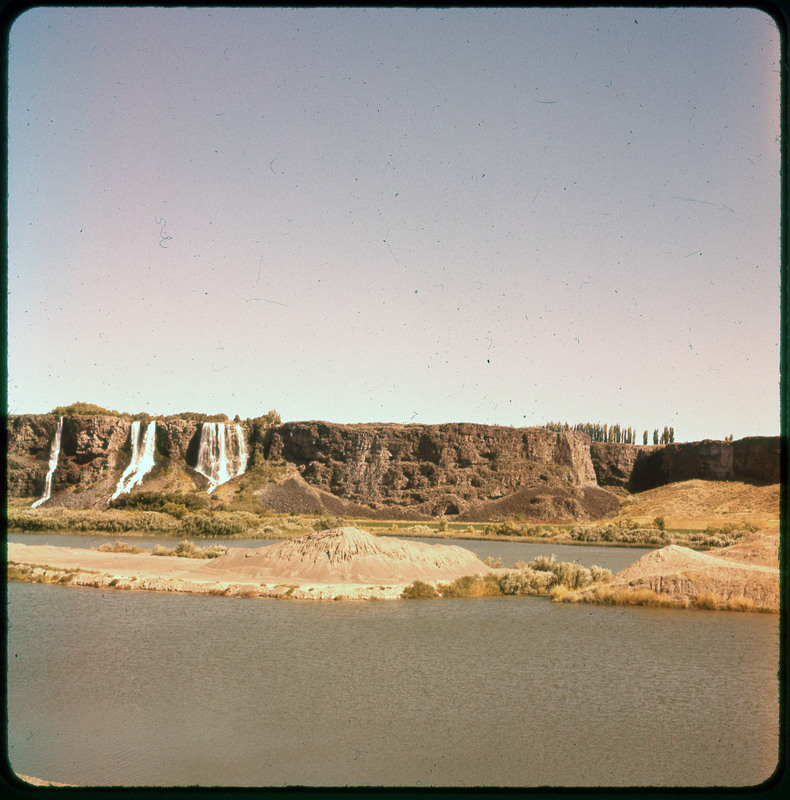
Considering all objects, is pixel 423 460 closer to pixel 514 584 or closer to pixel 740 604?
pixel 514 584

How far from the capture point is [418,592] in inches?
1005

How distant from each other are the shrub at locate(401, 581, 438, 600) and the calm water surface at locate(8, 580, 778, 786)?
341cm

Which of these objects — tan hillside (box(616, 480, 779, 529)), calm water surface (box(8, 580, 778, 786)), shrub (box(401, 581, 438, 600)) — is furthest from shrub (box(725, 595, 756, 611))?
tan hillside (box(616, 480, 779, 529))

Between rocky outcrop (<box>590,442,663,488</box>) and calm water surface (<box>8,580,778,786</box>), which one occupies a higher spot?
calm water surface (<box>8,580,778,786</box>)

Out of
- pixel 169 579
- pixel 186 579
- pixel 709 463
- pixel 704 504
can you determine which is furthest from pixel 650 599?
pixel 709 463

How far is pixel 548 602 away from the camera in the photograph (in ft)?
80.8

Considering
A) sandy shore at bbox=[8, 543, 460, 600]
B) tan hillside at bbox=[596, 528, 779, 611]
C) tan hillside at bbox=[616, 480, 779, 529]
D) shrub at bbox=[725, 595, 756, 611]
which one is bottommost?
tan hillside at bbox=[616, 480, 779, 529]

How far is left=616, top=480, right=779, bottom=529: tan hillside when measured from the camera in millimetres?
70312

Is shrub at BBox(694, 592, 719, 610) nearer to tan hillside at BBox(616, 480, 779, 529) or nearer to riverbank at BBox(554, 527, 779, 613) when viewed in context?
riverbank at BBox(554, 527, 779, 613)

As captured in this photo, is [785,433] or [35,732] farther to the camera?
[35,732]

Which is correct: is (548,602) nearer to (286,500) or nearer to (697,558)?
(697,558)

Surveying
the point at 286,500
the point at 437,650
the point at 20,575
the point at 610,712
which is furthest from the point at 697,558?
the point at 286,500

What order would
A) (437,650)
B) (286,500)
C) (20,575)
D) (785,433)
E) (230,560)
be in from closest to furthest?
(785,433) < (437,650) < (20,575) < (230,560) < (286,500)

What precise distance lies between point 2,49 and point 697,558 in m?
23.7
